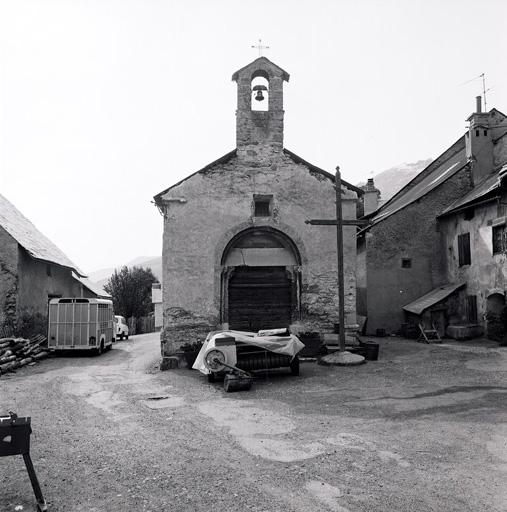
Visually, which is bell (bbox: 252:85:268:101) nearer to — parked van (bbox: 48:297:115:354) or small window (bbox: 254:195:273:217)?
small window (bbox: 254:195:273:217)

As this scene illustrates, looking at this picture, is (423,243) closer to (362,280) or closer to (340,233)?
(362,280)

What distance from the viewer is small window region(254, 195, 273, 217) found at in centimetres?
1572

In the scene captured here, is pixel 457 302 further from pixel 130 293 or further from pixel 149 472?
pixel 130 293

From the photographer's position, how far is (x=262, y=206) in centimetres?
1592

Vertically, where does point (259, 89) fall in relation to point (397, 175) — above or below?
below

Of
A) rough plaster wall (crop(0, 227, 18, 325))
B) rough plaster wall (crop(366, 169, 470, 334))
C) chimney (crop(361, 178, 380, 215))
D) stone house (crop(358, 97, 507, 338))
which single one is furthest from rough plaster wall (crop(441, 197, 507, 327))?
rough plaster wall (crop(0, 227, 18, 325))

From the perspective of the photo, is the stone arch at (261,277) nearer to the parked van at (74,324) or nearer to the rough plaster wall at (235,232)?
the rough plaster wall at (235,232)

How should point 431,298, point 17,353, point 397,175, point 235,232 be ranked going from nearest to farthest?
1. point 235,232
2. point 17,353
3. point 431,298
4. point 397,175

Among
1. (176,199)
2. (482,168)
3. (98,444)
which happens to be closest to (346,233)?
(176,199)

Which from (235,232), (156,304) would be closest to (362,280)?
(235,232)

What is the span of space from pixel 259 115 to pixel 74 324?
11358 millimetres

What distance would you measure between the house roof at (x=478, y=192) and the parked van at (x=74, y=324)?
17.1m

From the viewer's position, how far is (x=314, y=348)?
15.3 m

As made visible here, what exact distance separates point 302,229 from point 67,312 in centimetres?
1049
